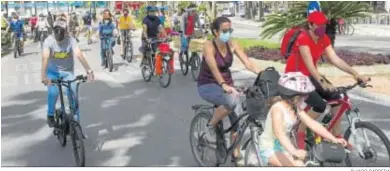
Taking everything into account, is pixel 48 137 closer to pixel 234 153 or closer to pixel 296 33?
pixel 234 153

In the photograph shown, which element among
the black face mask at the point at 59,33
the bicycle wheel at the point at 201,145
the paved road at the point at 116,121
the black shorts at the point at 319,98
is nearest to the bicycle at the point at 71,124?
the paved road at the point at 116,121

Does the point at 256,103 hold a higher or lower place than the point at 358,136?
higher

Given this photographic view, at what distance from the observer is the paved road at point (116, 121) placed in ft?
22.2

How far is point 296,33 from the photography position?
5984 millimetres

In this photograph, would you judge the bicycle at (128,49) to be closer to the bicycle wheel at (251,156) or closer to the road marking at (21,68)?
the road marking at (21,68)

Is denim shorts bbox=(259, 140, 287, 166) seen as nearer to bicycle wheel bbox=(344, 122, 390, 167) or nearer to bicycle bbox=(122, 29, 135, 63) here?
bicycle wheel bbox=(344, 122, 390, 167)

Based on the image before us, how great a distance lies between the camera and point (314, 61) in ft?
18.9

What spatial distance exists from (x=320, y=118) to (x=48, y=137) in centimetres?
378

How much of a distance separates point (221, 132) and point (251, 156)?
842 millimetres

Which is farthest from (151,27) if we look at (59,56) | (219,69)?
(219,69)

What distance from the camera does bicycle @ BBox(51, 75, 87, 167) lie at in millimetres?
6270

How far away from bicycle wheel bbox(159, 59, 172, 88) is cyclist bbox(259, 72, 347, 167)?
26.2 ft

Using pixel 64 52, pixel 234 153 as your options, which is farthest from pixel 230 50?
pixel 64 52

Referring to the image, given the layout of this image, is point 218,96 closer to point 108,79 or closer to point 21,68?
point 108,79
